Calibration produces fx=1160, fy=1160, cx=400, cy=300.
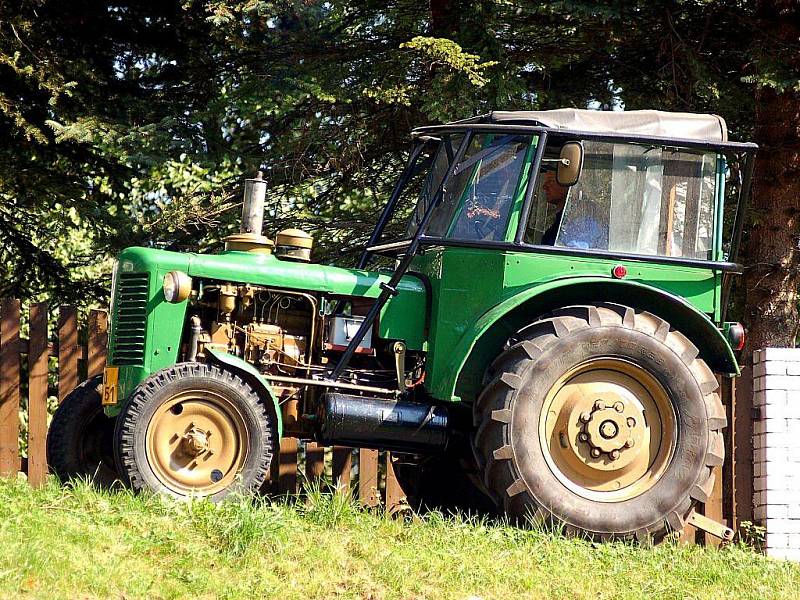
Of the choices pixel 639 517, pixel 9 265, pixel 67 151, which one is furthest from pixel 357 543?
pixel 9 265

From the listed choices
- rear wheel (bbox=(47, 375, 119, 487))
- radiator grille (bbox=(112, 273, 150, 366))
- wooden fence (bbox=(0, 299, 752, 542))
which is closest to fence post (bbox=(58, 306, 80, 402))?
wooden fence (bbox=(0, 299, 752, 542))

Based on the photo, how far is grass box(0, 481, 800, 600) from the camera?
5590 mm

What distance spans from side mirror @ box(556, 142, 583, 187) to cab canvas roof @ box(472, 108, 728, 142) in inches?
13.7

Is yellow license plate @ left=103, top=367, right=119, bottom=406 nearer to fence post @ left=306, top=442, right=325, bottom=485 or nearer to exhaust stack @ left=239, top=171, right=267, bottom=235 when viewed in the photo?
exhaust stack @ left=239, top=171, right=267, bottom=235

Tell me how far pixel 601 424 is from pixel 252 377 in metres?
2.22

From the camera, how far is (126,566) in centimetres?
571

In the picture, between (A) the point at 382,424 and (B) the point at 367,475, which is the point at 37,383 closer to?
(B) the point at 367,475

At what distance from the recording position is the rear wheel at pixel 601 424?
7.14m

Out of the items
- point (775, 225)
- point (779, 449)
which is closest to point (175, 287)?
point (779, 449)

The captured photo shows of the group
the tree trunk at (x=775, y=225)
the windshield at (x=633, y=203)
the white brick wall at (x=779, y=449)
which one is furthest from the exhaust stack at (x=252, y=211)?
the tree trunk at (x=775, y=225)

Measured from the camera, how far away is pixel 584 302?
7703mm

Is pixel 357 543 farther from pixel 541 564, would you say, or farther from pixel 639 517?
pixel 639 517

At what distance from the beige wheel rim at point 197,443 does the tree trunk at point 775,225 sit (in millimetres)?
5582

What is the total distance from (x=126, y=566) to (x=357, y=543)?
131cm
